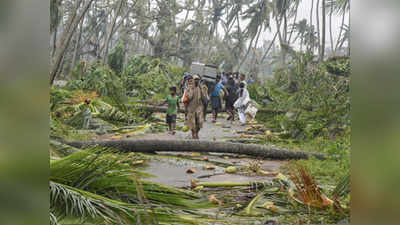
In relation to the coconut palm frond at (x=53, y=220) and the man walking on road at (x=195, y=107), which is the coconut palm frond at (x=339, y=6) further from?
the coconut palm frond at (x=53, y=220)

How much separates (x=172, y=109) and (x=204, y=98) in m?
0.30

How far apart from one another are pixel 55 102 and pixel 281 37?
6.68ft

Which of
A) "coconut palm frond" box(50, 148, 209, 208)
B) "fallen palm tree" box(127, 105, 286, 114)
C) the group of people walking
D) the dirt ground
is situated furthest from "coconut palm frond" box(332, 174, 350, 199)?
"coconut palm frond" box(50, 148, 209, 208)

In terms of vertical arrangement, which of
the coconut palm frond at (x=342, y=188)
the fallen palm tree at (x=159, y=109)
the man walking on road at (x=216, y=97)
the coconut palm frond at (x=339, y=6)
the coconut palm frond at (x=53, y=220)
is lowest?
the coconut palm frond at (x=53, y=220)

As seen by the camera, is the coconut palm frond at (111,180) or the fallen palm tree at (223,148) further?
the fallen palm tree at (223,148)

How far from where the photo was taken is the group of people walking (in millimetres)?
2639

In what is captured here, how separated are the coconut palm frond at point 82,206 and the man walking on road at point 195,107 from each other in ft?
2.84

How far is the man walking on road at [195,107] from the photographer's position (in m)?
2.64

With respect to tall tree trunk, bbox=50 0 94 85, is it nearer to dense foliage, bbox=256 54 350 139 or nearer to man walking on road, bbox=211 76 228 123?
man walking on road, bbox=211 76 228 123

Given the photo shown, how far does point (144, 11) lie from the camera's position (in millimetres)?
2600

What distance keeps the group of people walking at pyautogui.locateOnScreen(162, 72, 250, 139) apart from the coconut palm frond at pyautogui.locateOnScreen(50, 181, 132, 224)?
30.9 inches

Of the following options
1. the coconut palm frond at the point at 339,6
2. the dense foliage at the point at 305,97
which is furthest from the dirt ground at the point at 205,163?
the coconut palm frond at the point at 339,6
